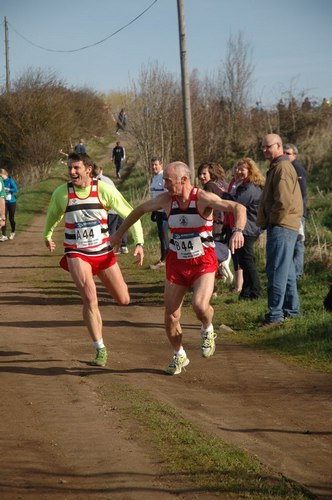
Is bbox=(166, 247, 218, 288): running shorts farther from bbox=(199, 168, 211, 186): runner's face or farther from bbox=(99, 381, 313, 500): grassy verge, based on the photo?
bbox=(199, 168, 211, 186): runner's face

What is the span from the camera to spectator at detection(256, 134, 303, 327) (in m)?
11.0

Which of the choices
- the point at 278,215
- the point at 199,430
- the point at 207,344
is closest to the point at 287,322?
the point at 278,215

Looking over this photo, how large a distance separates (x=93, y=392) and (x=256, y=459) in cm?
236

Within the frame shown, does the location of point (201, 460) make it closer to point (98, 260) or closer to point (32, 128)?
point (98, 260)

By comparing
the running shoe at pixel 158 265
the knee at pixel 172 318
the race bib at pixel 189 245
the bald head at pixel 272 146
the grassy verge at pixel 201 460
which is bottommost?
the running shoe at pixel 158 265

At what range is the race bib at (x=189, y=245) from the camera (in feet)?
28.2

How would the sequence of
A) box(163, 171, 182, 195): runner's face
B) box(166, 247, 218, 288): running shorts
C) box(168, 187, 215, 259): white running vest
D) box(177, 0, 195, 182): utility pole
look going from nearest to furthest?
box(163, 171, 182, 195): runner's face < box(168, 187, 215, 259): white running vest < box(166, 247, 218, 288): running shorts < box(177, 0, 195, 182): utility pole

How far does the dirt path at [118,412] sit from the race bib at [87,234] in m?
1.34

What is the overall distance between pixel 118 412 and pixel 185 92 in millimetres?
13938

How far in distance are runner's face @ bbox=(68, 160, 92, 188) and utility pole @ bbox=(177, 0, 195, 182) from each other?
10559mm

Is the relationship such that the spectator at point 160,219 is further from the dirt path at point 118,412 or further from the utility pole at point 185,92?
the dirt path at point 118,412

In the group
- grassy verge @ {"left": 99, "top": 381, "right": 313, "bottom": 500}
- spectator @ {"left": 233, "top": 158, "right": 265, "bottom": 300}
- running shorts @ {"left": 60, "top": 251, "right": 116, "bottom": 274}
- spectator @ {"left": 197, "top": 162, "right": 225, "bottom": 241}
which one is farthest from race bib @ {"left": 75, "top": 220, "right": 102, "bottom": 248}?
spectator @ {"left": 197, "top": 162, "right": 225, "bottom": 241}

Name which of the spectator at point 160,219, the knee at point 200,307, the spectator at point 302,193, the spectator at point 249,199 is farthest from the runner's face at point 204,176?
the knee at point 200,307

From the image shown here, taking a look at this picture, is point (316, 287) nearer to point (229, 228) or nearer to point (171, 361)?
point (229, 228)
